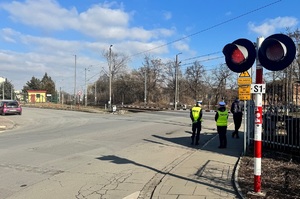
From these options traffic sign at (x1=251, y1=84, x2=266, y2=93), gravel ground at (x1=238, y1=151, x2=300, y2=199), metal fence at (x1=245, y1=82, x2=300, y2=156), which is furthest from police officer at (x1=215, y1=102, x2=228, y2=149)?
traffic sign at (x1=251, y1=84, x2=266, y2=93)

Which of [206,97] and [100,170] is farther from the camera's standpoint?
[206,97]

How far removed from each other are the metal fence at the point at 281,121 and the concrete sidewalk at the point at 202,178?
1.13 metres

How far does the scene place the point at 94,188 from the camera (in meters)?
6.77

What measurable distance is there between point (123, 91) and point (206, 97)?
1998 centimetres

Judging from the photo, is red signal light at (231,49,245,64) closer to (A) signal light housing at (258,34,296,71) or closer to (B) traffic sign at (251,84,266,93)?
(A) signal light housing at (258,34,296,71)

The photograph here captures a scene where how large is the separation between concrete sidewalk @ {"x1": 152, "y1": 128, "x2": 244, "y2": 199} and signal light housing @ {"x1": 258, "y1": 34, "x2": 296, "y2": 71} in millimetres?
2299

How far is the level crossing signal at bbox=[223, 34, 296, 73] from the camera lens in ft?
17.5

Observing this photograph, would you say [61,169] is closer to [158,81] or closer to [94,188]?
[94,188]

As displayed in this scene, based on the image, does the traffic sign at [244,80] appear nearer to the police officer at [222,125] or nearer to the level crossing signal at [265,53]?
the police officer at [222,125]

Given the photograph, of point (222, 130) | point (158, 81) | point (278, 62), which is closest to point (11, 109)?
point (222, 130)

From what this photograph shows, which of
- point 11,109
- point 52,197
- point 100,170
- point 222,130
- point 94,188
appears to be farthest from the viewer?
point 11,109

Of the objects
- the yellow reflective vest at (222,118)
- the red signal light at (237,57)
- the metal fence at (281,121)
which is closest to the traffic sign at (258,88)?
the red signal light at (237,57)

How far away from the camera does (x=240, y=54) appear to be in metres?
5.84

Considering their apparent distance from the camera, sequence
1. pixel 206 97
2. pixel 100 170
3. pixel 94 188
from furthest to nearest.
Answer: pixel 206 97 < pixel 100 170 < pixel 94 188
